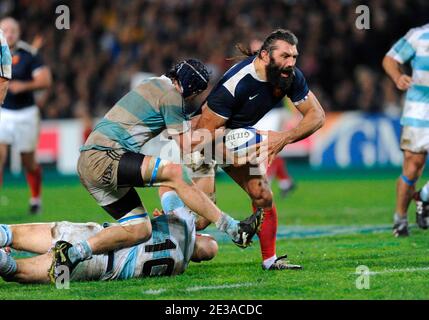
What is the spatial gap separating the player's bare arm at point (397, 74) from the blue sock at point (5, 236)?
456 centimetres

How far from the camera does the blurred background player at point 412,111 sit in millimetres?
10000

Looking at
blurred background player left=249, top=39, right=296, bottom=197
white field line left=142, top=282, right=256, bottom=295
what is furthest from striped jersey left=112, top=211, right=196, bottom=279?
blurred background player left=249, top=39, right=296, bottom=197

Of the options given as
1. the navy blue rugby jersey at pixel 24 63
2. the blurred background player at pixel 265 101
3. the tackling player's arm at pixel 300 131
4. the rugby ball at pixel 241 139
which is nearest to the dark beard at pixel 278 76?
the blurred background player at pixel 265 101

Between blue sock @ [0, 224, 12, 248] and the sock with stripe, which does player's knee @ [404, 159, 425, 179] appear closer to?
the sock with stripe

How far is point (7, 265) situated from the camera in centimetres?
700

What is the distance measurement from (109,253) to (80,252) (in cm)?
36

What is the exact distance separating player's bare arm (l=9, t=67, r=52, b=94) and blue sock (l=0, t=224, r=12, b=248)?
595 centimetres

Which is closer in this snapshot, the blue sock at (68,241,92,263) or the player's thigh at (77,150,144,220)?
the blue sock at (68,241,92,263)

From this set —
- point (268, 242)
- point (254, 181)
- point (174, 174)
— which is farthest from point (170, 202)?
point (174, 174)

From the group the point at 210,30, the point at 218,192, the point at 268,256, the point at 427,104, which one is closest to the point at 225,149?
the point at 268,256

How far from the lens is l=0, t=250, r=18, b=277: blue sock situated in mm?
6957

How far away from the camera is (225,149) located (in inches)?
320
